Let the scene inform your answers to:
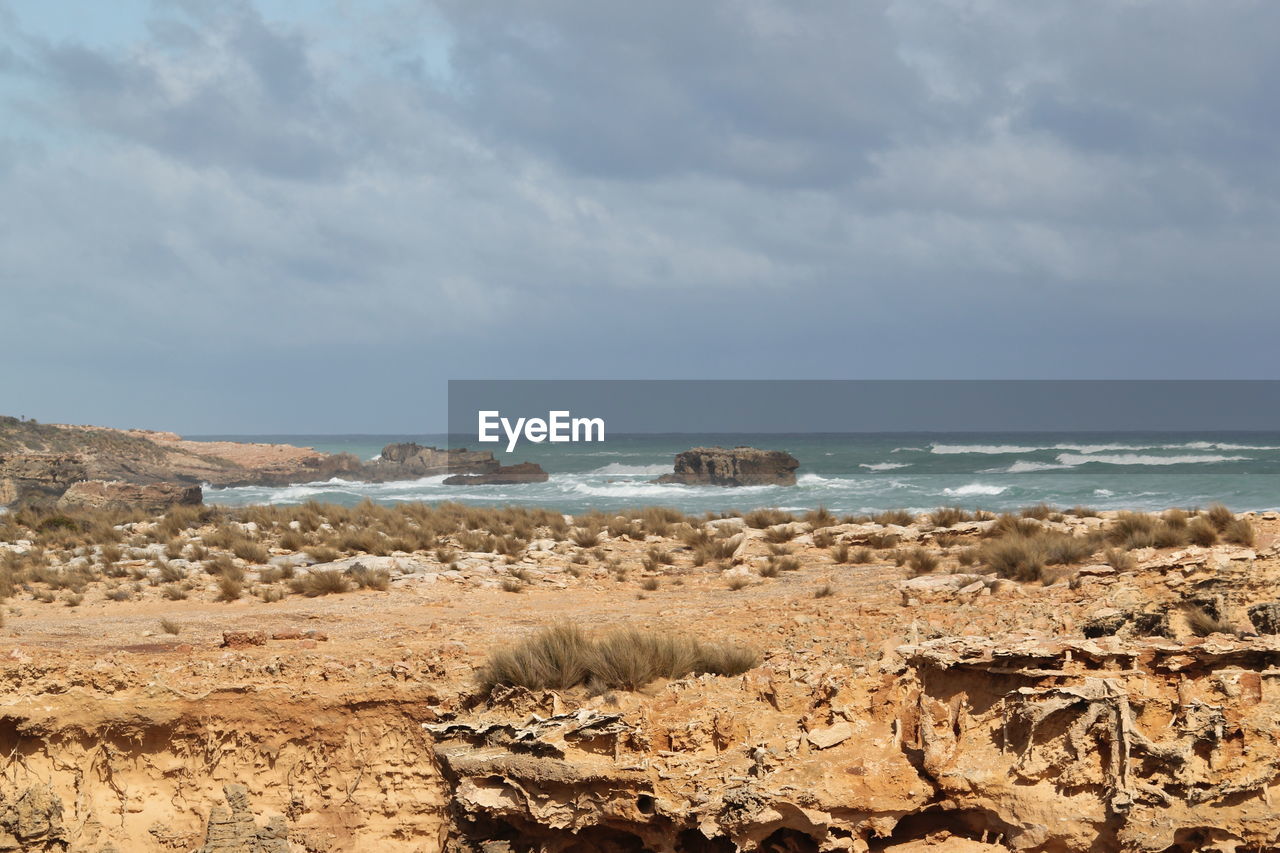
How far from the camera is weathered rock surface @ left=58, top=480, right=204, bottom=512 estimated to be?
23.9 m

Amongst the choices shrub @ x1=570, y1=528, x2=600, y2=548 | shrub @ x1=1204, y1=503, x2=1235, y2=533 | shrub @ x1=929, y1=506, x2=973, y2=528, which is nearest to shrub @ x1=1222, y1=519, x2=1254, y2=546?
shrub @ x1=1204, y1=503, x2=1235, y2=533

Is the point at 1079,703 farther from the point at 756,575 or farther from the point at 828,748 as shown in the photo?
the point at 756,575

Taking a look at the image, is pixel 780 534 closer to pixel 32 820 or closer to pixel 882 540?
pixel 882 540

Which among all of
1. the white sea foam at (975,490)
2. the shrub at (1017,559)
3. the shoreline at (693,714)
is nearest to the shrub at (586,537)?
the shoreline at (693,714)

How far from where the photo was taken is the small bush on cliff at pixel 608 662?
597cm

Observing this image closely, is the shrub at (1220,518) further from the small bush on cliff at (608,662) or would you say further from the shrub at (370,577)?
the shrub at (370,577)

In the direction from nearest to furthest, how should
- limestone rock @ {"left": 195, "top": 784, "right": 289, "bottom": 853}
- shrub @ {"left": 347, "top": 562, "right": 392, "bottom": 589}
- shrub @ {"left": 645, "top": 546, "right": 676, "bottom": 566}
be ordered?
limestone rock @ {"left": 195, "top": 784, "right": 289, "bottom": 853} < shrub @ {"left": 347, "top": 562, "right": 392, "bottom": 589} < shrub @ {"left": 645, "top": 546, "right": 676, "bottom": 566}

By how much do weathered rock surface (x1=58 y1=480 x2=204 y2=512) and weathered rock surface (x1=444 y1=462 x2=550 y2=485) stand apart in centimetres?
2192

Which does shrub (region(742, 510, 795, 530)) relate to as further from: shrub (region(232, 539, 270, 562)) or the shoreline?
shrub (region(232, 539, 270, 562))

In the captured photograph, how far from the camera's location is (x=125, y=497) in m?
25.0

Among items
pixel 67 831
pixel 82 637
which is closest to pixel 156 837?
pixel 67 831

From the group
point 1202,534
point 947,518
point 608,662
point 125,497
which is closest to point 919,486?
point 947,518

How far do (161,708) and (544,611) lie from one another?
15.0ft

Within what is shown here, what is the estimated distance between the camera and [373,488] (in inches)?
1976
